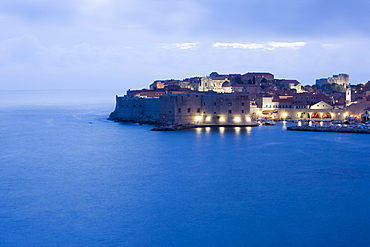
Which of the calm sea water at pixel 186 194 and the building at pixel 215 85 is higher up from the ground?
the building at pixel 215 85

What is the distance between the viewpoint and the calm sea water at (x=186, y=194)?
18.0ft

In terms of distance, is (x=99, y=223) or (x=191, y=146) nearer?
(x=99, y=223)

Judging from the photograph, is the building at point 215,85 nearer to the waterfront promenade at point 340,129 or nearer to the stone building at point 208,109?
the stone building at point 208,109

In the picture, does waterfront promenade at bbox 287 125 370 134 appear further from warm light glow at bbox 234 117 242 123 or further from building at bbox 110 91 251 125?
building at bbox 110 91 251 125

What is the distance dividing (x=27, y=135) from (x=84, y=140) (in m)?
2.88

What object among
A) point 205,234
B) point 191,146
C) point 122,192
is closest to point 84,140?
point 191,146

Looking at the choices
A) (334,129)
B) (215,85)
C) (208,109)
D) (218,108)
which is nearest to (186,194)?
(334,129)

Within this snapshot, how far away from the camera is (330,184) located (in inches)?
304

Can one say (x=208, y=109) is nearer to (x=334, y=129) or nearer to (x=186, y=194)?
Result: (x=334, y=129)

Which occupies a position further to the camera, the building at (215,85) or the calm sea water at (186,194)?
the building at (215,85)

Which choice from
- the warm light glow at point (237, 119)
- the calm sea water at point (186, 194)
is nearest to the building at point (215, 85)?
the warm light glow at point (237, 119)

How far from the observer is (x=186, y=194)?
23.6ft

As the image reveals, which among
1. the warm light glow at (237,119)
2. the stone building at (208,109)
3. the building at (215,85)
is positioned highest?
the building at (215,85)

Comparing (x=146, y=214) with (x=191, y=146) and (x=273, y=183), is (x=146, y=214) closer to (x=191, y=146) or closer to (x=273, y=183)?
(x=273, y=183)
